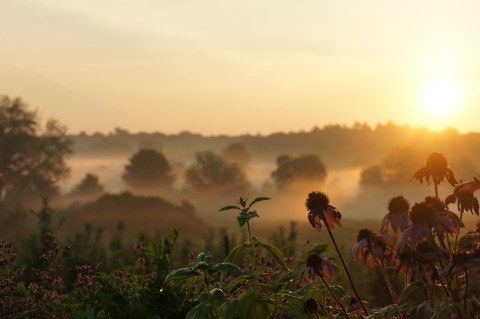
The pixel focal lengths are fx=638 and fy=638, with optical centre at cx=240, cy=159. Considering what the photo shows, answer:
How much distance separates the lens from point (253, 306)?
4453 mm

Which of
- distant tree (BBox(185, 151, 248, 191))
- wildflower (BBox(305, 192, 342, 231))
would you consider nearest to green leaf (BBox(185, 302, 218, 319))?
wildflower (BBox(305, 192, 342, 231))

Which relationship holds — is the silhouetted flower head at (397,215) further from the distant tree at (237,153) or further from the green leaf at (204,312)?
the distant tree at (237,153)

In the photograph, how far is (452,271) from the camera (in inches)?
161

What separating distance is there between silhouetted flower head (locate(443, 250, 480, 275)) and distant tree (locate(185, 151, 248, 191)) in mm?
78139

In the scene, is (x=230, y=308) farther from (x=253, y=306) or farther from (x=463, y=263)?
(x=463, y=263)

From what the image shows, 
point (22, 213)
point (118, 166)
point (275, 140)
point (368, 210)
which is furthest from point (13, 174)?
point (275, 140)

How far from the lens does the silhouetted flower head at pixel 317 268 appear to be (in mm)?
4832

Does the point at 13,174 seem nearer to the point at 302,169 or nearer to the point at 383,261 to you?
the point at 302,169

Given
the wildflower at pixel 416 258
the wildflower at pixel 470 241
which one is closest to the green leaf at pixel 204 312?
the wildflower at pixel 416 258

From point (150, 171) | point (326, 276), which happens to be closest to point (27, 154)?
point (150, 171)

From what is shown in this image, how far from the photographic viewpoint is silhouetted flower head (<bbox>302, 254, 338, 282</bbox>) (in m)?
4.83

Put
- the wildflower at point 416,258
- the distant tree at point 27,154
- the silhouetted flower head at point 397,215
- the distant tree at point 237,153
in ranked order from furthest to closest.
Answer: the distant tree at point 237,153
the distant tree at point 27,154
the silhouetted flower head at point 397,215
the wildflower at point 416,258

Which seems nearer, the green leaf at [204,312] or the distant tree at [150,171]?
the green leaf at [204,312]

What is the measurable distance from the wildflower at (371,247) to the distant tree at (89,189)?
69508 millimetres
